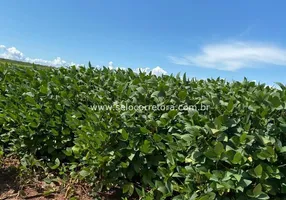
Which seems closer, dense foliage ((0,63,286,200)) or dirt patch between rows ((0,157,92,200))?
dense foliage ((0,63,286,200))

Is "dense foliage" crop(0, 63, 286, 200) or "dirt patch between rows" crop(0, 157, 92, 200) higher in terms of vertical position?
"dense foliage" crop(0, 63, 286, 200)

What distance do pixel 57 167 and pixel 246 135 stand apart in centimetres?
215

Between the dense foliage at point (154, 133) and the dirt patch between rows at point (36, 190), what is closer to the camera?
the dense foliage at point (154, 133)

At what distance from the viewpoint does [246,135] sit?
2.28 m

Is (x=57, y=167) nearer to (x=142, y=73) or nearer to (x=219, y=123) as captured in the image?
(x=142, y=73)

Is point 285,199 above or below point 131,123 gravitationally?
below

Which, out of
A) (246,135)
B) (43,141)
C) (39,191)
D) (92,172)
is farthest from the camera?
(43,141)

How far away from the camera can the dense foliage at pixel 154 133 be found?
7.54ft

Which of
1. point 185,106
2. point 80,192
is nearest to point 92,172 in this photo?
point 80,192

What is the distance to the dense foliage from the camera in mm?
2299

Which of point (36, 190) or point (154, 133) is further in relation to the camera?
point (36, 190)

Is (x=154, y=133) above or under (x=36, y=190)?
above

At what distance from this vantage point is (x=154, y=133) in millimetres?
2729

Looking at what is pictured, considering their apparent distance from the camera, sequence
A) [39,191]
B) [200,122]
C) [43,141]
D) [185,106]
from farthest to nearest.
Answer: [43,141], [39,191], [185,106], [200,122]
